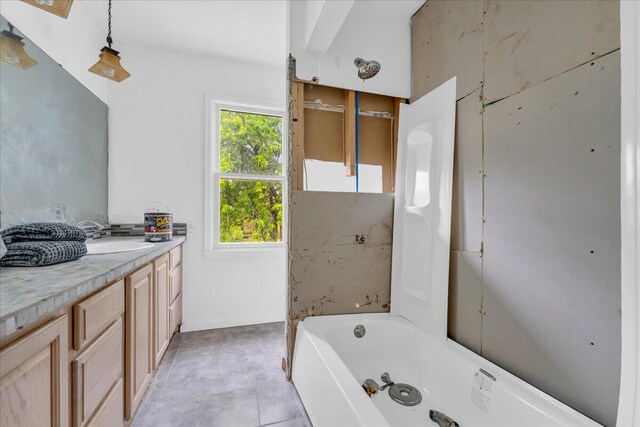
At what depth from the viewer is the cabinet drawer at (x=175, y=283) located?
214 cm

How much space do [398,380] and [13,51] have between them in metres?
2.71

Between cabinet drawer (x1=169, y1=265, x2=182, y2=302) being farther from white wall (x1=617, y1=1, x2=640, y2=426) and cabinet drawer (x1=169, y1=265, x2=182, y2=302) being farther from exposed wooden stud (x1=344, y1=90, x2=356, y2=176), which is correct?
white wall (x1=617, y1=1, x2=640, y2=426)

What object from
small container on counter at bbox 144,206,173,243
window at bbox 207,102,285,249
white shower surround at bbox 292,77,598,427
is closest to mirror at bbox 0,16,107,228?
small container on counter at bbox 144,206,173,243

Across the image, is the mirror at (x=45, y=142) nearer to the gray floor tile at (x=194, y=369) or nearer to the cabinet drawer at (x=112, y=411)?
the cabinet drawer at (x=112, y=411)

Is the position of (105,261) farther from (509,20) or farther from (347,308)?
(509,20)

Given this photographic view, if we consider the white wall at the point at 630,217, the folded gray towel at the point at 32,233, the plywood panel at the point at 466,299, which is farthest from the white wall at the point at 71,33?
the plywood panel at the point at 466,299

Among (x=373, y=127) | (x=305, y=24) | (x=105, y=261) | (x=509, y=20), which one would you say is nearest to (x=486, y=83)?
(x=509, y=20)

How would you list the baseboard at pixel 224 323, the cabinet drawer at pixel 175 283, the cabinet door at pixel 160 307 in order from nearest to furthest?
the cabinet door at pixel 160 307 → the cabinet drawer at pixel 175 283 → the baseboard at pixel 224 323

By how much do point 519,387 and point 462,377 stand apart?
0.86 ft

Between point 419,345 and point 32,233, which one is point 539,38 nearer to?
point 419,345

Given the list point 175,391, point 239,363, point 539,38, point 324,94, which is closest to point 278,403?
point 239,363

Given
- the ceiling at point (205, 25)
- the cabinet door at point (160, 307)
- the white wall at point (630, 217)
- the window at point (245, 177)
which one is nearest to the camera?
the white wall at point (630, 217)

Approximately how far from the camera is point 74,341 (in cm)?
82

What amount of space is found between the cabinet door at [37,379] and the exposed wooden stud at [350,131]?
1653 mm
